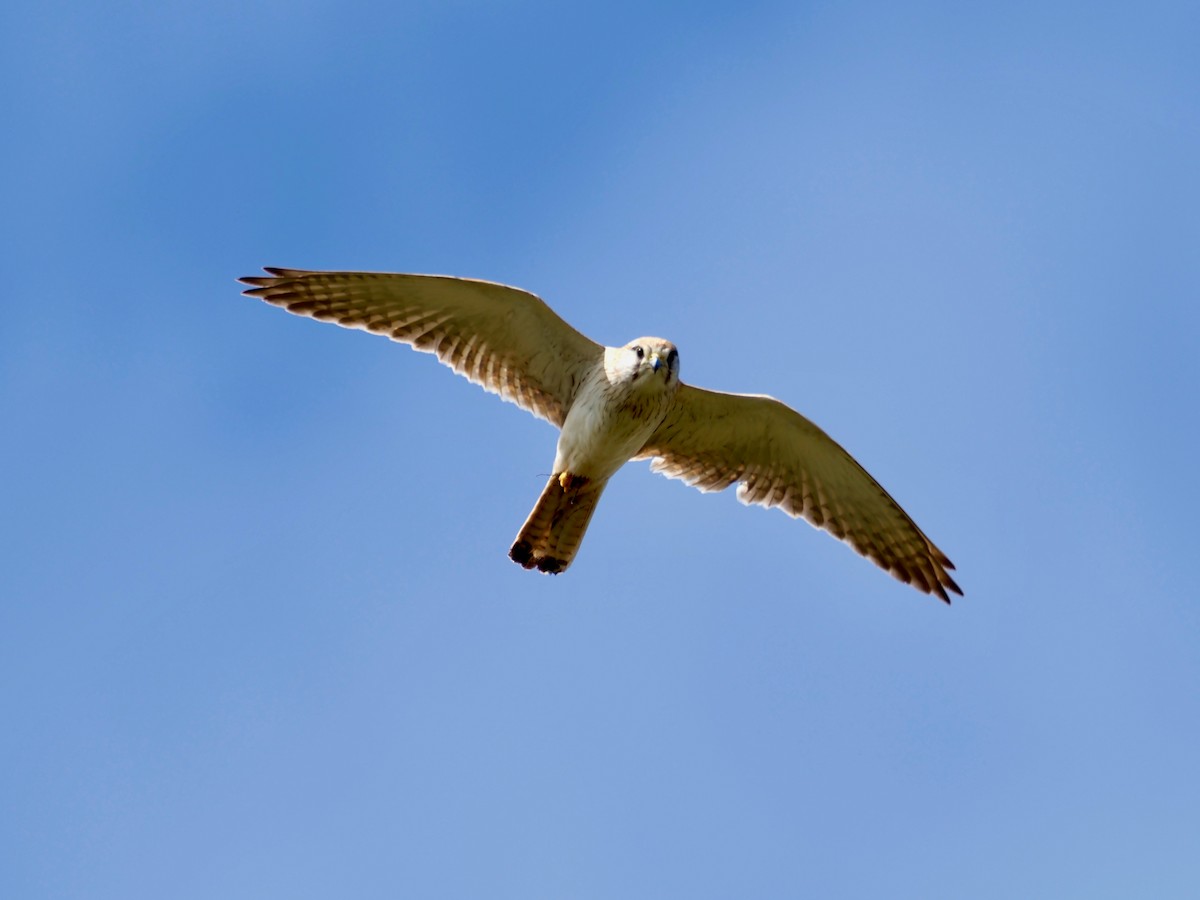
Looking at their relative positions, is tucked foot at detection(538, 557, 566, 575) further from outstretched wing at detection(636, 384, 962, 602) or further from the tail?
outstretched wing at detection(636, 384, 962, 602)

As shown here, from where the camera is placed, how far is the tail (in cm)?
1130

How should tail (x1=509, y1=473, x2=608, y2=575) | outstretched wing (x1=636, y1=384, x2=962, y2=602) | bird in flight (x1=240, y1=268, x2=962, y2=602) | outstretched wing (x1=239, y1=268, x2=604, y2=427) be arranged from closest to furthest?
bird in flight (x1=240, y1=268, x2=962, y2=602) < outstretched wing (x1=239, y1=268, x2=604, y2=427) < tail (x1=509, y1=473, x2=608, y2=575) < outstretched wing (x1=636, y1=384, x2=962, y2=602)

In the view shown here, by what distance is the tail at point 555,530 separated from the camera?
11305 millimetres

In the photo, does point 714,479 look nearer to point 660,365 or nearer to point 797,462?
point 797,462

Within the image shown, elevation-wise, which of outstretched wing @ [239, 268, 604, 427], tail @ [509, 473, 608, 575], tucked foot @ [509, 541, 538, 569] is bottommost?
tucked foot @ [509, 541, 538, 569]

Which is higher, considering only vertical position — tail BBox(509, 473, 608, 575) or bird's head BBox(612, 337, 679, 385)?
bird's head BBox(612, 337, 679, 385)

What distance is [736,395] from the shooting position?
11562 millimetres

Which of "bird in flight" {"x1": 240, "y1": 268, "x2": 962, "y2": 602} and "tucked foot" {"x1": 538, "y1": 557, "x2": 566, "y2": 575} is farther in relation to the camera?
"tucked foot" {"x1": 538, "y1": 557, "x2": 566, "y2": 575}

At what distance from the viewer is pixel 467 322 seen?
37.4ft

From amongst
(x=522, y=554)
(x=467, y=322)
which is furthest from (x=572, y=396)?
(x=522, y=554)

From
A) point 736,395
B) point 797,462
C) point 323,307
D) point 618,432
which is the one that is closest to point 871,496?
point 797,462

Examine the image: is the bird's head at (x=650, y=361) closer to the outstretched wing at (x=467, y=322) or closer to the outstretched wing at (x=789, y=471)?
the outstretched wing at (x=467, y=322)

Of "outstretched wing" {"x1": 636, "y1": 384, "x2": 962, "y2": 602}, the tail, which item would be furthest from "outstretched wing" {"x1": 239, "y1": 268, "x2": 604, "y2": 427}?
"outstretched wing" {"x1": 636, "y1": 384, "x2": 962, "y2": 602}

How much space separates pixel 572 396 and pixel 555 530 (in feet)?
3.31
